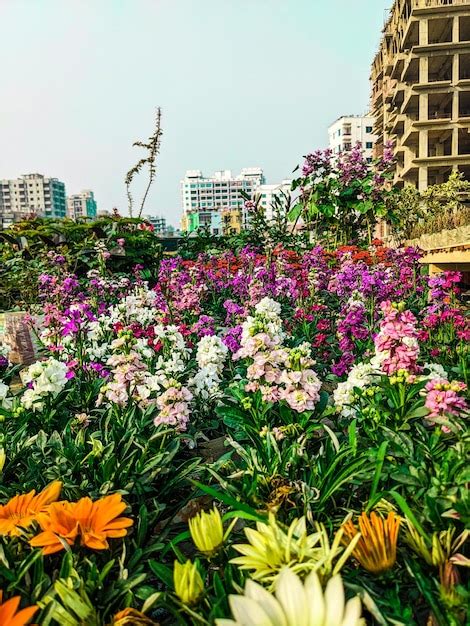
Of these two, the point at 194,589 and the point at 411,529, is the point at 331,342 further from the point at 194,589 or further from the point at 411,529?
the point at 194,589

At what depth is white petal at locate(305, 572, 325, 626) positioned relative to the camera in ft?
2.81

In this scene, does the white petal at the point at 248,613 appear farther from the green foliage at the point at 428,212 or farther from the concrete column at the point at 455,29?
the concrete column at the point at 455,29

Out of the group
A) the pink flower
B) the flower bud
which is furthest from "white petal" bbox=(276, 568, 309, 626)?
the pink flower

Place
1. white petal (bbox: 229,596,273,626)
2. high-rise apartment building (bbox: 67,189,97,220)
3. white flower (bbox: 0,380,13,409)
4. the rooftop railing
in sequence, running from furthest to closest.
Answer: high-rise apartment building (bbox: 67,189,97,220) → the rooftop railing → white flower (bbox: 0,380,13,409) → white petal (bbox: 229,596,273,626)

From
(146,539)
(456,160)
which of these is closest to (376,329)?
(146,539)

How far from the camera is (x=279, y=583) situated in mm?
896

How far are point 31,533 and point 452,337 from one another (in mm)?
3612

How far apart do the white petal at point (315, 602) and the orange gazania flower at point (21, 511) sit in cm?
75

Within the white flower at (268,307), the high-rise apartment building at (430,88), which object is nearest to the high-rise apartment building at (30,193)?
the high-rise apartment building at (430,88)

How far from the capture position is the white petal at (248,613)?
836mm

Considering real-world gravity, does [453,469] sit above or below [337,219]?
below

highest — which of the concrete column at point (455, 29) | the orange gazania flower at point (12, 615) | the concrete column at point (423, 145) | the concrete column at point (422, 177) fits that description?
the concrete column at point (455, 29)

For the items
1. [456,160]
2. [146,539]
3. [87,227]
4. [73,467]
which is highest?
[456,160]

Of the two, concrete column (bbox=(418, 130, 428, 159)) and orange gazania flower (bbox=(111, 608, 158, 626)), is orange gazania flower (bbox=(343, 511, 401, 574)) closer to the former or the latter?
orange gazania flower (bbox=(111, 608, 158, 626))
